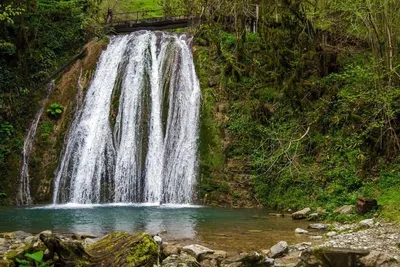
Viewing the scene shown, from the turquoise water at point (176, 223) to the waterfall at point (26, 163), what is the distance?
9.15 ft

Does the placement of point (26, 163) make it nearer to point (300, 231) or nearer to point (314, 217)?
point (314, 217)

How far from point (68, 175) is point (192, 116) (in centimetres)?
547

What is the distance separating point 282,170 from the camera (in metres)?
14.9

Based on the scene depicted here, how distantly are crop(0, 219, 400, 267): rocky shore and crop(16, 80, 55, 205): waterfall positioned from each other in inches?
378

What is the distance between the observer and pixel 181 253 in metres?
7.28

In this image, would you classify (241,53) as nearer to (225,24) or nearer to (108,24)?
(225,24)

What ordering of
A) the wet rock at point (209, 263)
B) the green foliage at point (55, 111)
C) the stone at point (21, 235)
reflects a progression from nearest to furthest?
the wet rock at point (209, 263) → the stone at point (21, 235) → the green foliage at point (55, 111)

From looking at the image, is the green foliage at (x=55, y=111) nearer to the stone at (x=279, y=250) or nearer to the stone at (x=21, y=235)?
the stone at (x=21, y=235)

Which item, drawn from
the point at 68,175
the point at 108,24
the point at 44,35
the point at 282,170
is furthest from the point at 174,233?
the point at 108,24

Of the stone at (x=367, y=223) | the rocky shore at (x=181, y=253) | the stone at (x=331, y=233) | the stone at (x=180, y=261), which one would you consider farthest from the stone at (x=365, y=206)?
the stone at (x=180, y=261)

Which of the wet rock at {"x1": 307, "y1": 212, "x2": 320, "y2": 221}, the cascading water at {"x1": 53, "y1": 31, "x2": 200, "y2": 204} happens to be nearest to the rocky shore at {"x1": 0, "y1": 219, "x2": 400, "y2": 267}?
the wet rock at {"x1": 307, "y1": 212, "x2": 320, "y2": 221}

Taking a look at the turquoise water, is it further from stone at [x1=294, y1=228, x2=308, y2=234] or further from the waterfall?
the waterfall

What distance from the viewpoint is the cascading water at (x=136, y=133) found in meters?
16.8

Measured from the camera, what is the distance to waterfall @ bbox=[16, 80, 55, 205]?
17.3m
